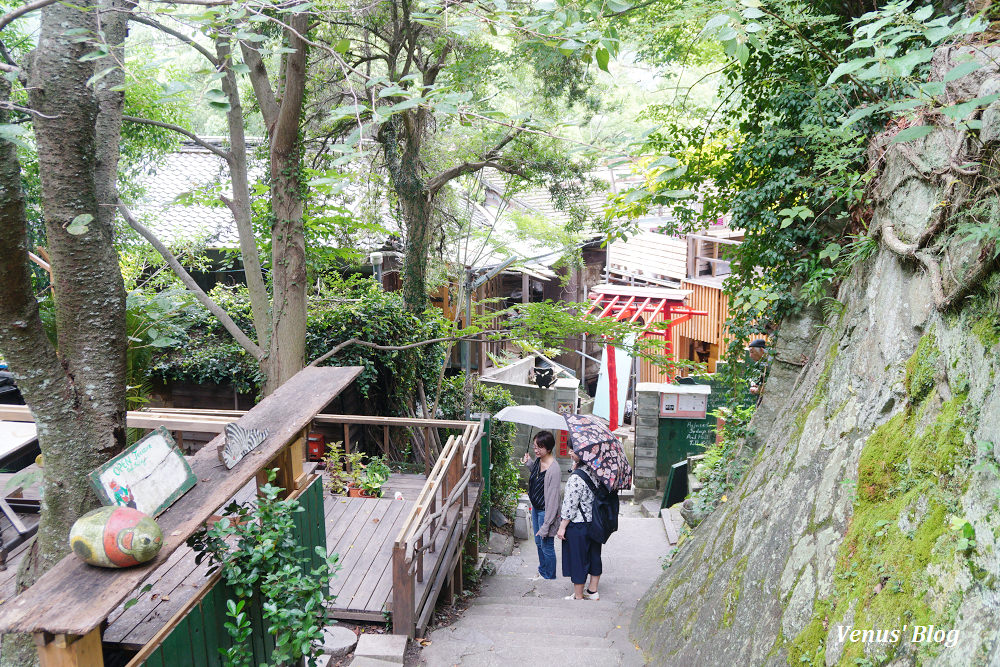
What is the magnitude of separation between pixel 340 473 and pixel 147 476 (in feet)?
16.0

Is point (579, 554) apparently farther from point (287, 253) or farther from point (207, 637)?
point (207, 637)

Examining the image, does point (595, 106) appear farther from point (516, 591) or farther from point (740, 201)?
point (516, 591)

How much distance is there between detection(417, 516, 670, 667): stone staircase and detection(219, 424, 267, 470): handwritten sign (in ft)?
7.68

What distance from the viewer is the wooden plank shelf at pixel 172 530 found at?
1886 millimetres

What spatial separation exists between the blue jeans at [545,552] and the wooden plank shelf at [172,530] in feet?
13.1

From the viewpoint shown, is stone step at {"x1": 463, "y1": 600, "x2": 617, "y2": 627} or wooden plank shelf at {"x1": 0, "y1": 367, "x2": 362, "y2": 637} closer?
wooden plank shelf at {"x1": 0, "y1": 367, "x2": 362, "y2": 637}

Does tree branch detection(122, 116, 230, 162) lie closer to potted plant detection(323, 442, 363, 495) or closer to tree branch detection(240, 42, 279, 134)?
tree branch detection(240, 42, 279, 134)

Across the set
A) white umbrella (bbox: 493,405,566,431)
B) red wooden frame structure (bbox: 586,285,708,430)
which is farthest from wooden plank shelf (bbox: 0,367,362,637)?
red wooden frame structure (bbox: 586,285,708,430)

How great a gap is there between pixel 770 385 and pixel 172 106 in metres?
7.89

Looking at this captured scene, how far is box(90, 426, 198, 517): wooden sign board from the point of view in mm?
2289

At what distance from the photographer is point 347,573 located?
536 cm

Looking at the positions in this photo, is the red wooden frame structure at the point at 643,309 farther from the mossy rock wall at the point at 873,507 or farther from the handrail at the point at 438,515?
the mossy rock wall at the point at 873,507

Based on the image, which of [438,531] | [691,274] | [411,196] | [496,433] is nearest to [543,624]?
[438,531]

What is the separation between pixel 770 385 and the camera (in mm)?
5961
